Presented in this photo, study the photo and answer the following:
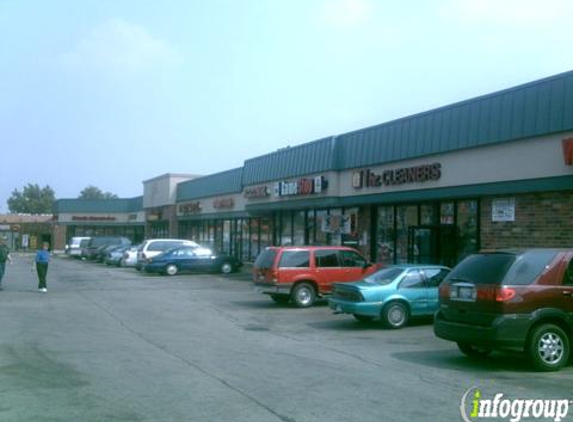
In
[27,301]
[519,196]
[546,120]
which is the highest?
[546,120]

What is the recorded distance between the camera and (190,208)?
1930 inches

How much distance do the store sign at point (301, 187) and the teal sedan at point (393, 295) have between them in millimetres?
11440

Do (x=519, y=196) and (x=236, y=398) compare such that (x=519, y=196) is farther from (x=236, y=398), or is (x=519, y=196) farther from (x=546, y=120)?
(x=236, y=398)

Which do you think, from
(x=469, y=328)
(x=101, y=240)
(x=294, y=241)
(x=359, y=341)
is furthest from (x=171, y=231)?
(x=469, y=328)

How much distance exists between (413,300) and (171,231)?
39811mm

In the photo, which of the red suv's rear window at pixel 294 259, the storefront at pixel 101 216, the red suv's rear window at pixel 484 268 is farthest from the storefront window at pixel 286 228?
the storefront at pixel 101 216

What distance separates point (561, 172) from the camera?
677 inches

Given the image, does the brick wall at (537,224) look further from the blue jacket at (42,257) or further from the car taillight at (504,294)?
the blue jacket at (42,257)

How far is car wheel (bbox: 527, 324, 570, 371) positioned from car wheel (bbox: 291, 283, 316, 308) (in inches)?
413

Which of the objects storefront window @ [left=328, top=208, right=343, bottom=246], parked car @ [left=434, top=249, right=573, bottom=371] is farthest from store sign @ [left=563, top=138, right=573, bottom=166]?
storefront window @ [left=328, top=208, right=343, bottom=246]

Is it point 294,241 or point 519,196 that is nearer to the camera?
point 519,196

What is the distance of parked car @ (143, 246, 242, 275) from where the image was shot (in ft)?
115

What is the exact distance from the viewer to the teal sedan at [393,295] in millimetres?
15859

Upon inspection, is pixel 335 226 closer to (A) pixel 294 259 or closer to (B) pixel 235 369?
(A) pixel 294 259
